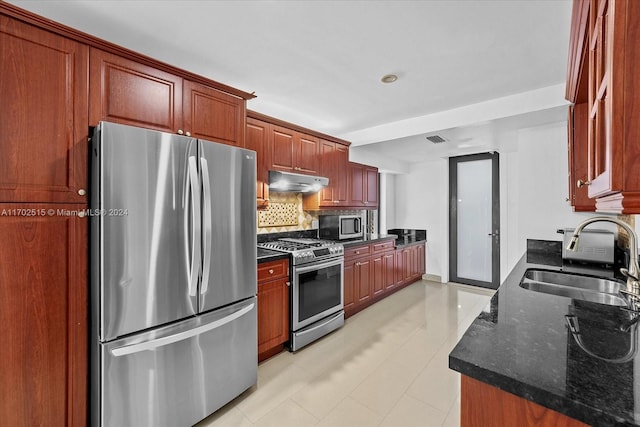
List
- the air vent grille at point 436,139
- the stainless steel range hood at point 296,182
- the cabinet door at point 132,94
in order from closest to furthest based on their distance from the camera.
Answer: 1. the cabinet door at point 132,94
2. the stainless steel range hood at point 296,182
3. the air vent grille at point 436,139

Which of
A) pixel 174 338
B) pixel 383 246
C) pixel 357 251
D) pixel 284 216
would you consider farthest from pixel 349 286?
pixel 174 338

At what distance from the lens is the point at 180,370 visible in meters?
1.70

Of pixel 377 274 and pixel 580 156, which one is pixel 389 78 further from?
pixel 377 274

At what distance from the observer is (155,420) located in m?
1.61

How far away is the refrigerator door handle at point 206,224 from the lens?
1801 millimetres

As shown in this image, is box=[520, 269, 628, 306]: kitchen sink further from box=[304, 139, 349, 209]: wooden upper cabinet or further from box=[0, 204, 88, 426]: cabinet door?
box=[0, 204, 88, 426]: cabinet door

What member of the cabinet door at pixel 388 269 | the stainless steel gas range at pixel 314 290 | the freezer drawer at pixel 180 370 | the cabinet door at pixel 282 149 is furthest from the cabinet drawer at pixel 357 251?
the freezer drawer at pixel 180 370

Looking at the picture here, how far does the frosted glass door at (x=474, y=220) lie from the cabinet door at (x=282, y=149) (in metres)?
3.41

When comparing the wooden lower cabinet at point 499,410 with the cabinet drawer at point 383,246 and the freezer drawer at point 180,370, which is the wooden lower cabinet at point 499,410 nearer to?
the freezer drawer at point 180,370

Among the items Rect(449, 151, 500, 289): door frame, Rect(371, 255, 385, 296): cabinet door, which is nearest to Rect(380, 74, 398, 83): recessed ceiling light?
Rect(371, 255, 385, 296): cabinet door

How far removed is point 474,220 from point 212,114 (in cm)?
457

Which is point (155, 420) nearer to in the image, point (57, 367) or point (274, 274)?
point (57, 367)

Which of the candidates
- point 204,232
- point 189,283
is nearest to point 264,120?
point 204,232

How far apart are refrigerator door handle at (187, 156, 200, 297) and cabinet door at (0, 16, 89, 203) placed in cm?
54
